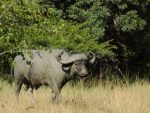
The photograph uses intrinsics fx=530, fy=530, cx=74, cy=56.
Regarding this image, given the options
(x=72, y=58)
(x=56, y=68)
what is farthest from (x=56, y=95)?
(x=72, y=58)

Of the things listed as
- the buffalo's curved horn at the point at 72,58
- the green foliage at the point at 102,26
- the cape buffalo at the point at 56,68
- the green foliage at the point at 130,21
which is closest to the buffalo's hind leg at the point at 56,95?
the cape buffalo at the point at 56,68

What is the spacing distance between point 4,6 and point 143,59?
17997mm

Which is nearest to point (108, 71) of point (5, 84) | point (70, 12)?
point (70, 12)

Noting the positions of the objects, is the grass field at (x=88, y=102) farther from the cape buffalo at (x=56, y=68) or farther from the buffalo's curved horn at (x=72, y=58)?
the buffalo's curved horn at (x=72, y=58)

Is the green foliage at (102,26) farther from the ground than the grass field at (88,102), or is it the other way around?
the green foliage at (102,26)

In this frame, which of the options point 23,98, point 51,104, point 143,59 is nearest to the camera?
point 51,104

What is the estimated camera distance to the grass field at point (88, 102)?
37.8 ft

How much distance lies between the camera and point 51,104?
465 inches

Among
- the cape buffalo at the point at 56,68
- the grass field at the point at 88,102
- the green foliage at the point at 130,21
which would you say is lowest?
the grass field at the point at 88,102

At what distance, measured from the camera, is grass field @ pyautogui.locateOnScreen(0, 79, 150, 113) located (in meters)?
11.5

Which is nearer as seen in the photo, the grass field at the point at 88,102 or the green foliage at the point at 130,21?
the grass field at the point at 88,102

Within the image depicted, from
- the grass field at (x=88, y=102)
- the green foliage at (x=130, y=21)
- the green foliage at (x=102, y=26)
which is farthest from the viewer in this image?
the green foliage at (x=130, y=21)

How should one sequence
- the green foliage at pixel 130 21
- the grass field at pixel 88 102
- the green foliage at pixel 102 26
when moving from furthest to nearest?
1. the green foliage at pixel 130 21
2. the green foliage at pixel 102 26
3. the grass field at pixel 88 102

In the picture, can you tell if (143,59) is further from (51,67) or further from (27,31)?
(27,31)
